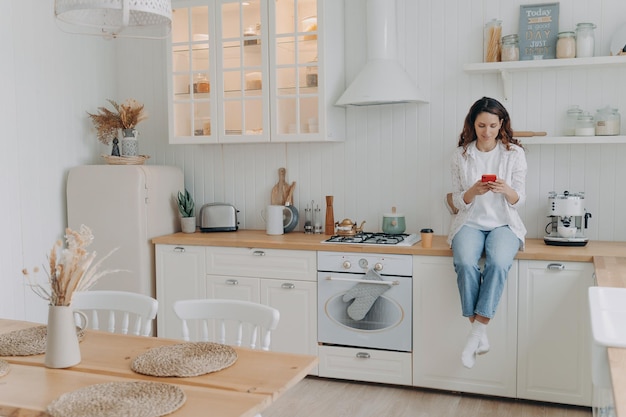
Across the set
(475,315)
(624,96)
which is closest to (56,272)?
(475,315)

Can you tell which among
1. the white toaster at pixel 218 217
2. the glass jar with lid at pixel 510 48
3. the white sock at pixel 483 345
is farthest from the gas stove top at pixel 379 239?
the glass jar with lid at pixel 510 48

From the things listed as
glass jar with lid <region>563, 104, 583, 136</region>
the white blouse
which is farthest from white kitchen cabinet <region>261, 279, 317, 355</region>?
glass jar with lid <region>563, 104, 583, 136</region>

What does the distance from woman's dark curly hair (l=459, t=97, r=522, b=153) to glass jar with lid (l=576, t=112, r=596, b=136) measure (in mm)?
345

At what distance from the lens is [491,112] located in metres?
3.47

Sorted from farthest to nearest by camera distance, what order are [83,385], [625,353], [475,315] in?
1. [475,315]
2. [83,385]
3. [625,353]

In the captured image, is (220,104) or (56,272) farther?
(220,104)

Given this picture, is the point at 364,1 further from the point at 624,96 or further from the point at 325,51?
the point at 624,96

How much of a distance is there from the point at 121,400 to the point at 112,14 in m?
1.30

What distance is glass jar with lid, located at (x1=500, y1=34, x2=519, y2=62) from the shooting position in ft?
12.2

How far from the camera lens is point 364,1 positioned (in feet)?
13.6

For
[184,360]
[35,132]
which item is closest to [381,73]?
[35,132]

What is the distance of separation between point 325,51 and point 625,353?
2.77 meters

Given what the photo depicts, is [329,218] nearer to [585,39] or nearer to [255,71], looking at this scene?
[255,71]

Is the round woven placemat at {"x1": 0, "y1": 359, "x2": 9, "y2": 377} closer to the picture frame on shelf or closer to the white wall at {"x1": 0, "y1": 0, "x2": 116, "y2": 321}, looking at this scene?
Result: the white wall at {"x1": 0, "y1": 0, "x2": 116, "y2": 321}
